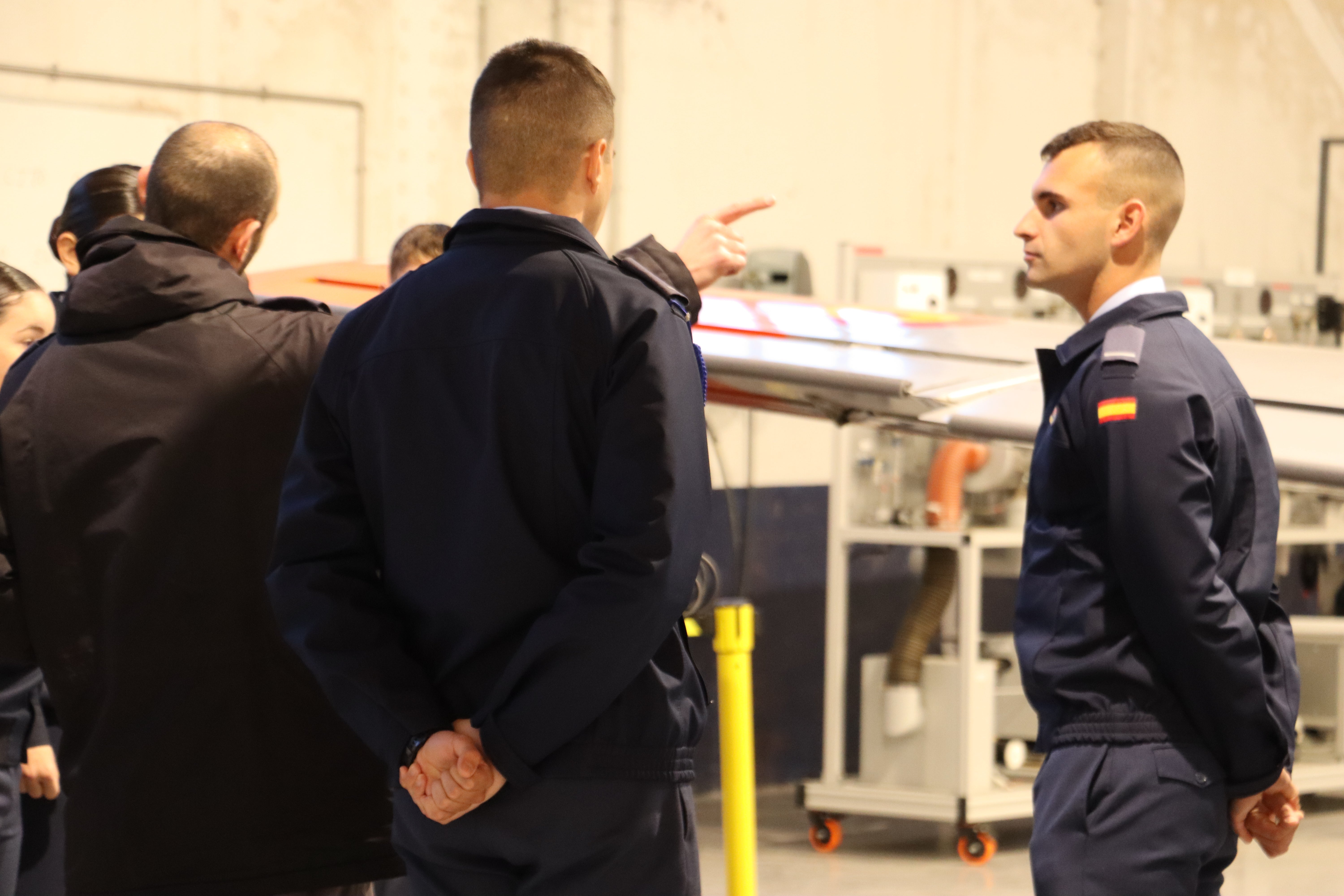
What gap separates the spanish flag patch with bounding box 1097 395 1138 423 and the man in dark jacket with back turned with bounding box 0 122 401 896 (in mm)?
1157

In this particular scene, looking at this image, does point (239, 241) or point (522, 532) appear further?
point (239, 241)

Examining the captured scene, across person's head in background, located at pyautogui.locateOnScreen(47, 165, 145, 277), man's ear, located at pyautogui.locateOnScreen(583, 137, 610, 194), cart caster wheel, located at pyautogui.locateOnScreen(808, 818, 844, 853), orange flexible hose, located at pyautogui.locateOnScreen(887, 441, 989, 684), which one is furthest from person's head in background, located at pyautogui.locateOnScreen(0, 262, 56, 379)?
cart caster wheel, located at pyautogui.locateOnScreen(808, 818, 844, 853)

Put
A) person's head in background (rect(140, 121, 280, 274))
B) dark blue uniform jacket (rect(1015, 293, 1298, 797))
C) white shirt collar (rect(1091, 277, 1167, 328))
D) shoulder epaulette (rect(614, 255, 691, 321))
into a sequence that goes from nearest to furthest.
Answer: shoulder epaulette (rect(614, 255, 691, 321)) → dark blue uniform jacket (rect(1015, 293, 1298, 797)) → person's head in background (rect(140, 121, 280, 274)) → white shirt collar (rect(1091, 277, 1167, 328))

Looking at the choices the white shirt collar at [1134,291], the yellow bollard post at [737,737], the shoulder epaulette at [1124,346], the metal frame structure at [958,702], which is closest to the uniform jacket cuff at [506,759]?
the shoulder epaulette at [1124,346]

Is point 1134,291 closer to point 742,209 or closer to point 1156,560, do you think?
point 1156,560

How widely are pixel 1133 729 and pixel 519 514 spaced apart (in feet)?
3.32

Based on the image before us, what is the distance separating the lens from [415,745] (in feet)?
5.57

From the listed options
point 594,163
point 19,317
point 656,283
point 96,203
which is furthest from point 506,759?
point 96,203

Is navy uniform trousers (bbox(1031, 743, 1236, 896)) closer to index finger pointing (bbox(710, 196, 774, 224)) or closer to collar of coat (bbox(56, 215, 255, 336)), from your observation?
index finger pointing (bbox(710, 196, 774, 224))

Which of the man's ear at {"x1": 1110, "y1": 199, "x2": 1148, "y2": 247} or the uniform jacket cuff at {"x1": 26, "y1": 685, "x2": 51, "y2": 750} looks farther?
the uniform jacket cuff at {"x1": 26, "y1": 685, "x2": 51, "y2": 750}

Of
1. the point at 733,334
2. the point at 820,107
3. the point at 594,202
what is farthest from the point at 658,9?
the point at 594,202

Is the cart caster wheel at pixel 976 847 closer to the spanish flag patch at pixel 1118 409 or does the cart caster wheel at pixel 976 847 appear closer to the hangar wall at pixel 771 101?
the hangar wall at pixel 771 101

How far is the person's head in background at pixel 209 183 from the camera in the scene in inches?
86.6

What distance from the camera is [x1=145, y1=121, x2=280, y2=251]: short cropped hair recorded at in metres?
2.20
